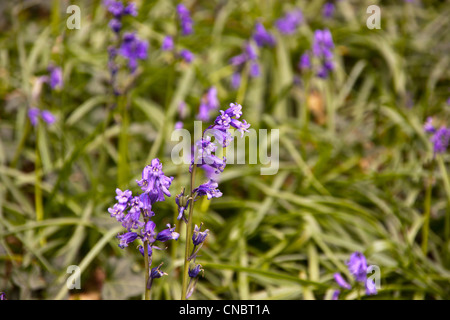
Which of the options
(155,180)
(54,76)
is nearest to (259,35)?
(54,76)

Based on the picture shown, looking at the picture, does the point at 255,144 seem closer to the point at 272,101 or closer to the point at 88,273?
the point at 272,101

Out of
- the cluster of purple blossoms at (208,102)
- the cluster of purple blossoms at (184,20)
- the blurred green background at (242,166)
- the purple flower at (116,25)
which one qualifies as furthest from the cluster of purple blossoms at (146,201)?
the cluster of purple blossoms at (184,20)

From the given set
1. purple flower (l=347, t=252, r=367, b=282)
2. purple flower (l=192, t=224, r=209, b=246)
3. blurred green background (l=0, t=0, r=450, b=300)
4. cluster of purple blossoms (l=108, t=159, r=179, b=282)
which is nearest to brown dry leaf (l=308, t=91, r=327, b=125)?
blurred green background (l=0, t=0, r=450, b=300)

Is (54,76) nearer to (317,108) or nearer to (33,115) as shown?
(33,115)

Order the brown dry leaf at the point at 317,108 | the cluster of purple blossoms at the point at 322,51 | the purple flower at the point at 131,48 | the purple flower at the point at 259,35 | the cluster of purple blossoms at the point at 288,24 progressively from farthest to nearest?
the brown dry leaf at the point at 317,108
the cluster of purple blossoms at the point at 288,24
the purple flower at the point at 259,35
the cluster of purple blossoms at the point at 322,51
the purple flower at the point at 131,48

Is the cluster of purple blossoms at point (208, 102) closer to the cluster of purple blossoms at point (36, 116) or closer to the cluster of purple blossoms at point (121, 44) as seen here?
the cluster of purple blossoms at point (121, 44)
